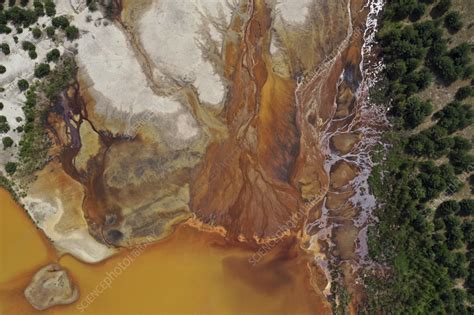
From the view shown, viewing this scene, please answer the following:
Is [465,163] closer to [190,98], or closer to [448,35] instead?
[448,35]

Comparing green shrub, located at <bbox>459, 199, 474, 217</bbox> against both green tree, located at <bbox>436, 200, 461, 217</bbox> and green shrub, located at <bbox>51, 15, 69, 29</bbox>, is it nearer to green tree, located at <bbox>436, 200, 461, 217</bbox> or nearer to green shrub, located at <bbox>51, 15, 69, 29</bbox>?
green tree, located at <bbox>436, 200, 461, 217</bbox>

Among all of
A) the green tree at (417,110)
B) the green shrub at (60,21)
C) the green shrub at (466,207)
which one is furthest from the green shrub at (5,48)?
the green shrub at (466,207)

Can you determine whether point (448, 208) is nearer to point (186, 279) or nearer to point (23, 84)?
point (186, 279)

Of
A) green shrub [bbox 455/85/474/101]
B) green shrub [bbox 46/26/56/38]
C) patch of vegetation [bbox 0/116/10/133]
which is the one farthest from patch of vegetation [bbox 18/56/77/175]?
green shrub [bbox 455/85/474/101]

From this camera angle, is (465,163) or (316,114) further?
(316,114)

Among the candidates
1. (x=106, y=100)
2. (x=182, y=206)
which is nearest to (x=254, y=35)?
(x=106, y=100)

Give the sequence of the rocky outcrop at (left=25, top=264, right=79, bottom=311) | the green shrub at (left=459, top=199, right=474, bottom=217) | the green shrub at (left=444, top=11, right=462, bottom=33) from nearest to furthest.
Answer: the green shrub at (left=459, top=199, right=474, bottom=217) → the green shrub at (left=444, top=11, right=462, bottom=33) → the rocky outcrop at (left=25, top=264, right=79, bottom=311)
